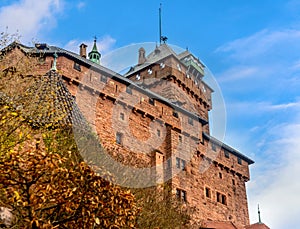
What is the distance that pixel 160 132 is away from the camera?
34.1 metres

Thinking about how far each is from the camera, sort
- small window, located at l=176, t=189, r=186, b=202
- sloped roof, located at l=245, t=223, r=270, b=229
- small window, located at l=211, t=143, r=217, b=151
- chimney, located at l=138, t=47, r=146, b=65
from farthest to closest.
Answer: chimney, located at l=138, t=47, r=146, b=65 → sloped roof, located at l=245, t=223, r=270, b=229 → small window, located at l=211, t=143, r=217, b=151 → small window, located at l=176, t=189, r=186, b=202

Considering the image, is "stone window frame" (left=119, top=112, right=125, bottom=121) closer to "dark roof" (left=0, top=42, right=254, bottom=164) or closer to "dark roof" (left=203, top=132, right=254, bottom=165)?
"dark roof" (left=0, top=42, right=254, bottom=164)

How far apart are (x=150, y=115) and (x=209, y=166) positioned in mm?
8013

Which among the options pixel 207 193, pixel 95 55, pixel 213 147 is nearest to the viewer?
pixel 207 193

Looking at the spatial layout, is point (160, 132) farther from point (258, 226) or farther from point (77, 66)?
point (258, 226)

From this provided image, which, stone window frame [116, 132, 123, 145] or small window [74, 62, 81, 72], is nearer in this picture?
small window [74, 62, 81, 72]

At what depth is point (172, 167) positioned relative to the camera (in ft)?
106

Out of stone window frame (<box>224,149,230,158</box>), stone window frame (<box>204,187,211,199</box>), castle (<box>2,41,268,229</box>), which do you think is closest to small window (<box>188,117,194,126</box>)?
castle (<box>2,41,268,229</box>)

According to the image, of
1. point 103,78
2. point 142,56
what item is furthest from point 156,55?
point 103,78

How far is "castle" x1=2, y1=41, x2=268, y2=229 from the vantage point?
29.6m

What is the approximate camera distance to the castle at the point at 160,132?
29.6 meters

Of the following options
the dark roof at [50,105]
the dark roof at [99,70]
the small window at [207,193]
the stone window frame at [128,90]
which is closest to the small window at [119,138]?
the stone window frame at [128,90]

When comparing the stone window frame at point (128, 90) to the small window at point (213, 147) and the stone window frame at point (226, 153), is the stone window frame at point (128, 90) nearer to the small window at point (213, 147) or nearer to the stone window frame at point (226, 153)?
the small window at point (213, 147)

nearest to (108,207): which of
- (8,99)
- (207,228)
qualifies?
(8,99)
